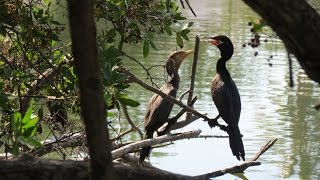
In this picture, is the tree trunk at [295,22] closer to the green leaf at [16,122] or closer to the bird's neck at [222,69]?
the green leaf at [16,122]

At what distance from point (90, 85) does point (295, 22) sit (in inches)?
14.6

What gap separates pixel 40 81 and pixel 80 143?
42cm

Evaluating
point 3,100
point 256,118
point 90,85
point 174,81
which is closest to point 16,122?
point 3,100

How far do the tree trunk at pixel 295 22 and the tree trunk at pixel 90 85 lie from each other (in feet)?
1.01

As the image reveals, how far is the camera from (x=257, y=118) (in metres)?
9.57

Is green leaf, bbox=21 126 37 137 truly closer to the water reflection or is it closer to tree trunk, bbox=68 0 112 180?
tree trunk, bbox=68 0 112 180

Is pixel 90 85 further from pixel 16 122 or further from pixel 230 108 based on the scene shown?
pixel 230 108

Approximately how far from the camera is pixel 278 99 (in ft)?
35.1

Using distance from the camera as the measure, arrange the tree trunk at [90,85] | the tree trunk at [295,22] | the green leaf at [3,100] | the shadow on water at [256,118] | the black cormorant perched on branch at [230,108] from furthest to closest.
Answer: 1. the shadow on water at [256,118]
2. the black cormorant perched on branch at [230,108]
3. the green leaf at [3,100]
4. the tree trunk at [295,22]
5. the tree trunk at [90,85]

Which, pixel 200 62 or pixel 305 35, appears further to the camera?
pixel 200 62

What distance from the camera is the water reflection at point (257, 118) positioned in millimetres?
7521

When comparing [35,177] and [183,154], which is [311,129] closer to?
[183,154]

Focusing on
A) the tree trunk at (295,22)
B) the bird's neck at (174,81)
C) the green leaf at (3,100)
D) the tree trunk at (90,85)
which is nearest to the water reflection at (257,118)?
the bird's neck at (174,81)

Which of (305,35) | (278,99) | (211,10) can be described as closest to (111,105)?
(305,35)
